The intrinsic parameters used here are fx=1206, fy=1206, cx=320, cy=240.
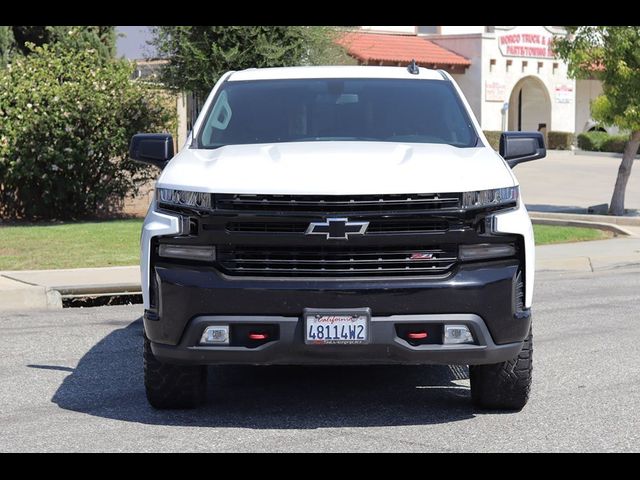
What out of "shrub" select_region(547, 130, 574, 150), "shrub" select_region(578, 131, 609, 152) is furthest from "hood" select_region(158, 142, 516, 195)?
"shrub" select_region(547, 130, 574, 150)

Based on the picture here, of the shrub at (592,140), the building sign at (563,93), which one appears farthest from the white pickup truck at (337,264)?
the building sign at (563,93)

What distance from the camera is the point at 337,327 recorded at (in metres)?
6.31

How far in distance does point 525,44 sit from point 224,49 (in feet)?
104

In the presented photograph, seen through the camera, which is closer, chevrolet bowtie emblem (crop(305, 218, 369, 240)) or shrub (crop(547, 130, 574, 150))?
chevrolet bowtie emblem (crop(305, 218, 369, 240))

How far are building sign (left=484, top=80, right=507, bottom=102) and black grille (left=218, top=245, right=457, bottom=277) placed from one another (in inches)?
1701

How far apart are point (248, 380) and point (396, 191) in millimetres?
2213

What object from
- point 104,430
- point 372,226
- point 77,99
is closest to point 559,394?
point 372,226

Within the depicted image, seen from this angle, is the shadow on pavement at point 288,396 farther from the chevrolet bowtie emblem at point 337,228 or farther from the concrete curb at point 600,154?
the concrete curb at point 600,154

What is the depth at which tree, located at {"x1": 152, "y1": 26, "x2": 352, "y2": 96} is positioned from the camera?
21188 mm

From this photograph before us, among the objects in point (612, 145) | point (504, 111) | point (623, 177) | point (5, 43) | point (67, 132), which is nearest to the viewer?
point (67, 132)

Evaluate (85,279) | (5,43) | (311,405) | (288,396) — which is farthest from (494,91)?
(311,405)

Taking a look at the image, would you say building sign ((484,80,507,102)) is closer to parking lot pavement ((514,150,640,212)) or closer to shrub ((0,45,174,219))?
parking lot pavement ((514,150,640,212))

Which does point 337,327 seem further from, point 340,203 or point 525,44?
point 525,44

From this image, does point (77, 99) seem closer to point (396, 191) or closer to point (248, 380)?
point (248, 380)
